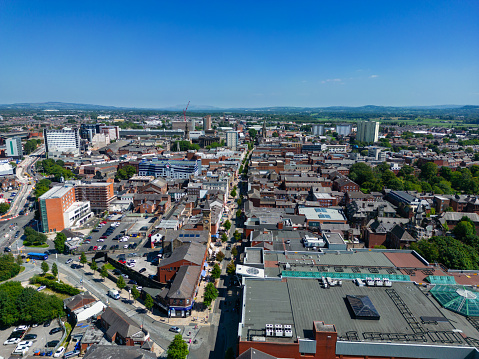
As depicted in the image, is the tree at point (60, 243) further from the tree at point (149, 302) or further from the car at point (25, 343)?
the tree at point (149, 302)

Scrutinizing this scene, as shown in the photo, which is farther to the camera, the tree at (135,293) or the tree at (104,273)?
the tree at (104,273)

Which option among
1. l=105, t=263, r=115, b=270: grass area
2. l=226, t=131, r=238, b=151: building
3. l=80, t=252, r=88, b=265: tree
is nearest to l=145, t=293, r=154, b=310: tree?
l=105, t=263, r=115, b=270: grass area

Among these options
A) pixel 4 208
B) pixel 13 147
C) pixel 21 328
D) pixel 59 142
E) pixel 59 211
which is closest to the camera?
pixel 21 328

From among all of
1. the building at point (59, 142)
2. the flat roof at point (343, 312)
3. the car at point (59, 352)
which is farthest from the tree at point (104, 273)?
the building at point (59, 142)

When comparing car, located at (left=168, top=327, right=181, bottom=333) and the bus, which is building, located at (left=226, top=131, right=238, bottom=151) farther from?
car, located at (left=168, top=327, right=181, bottom=333)

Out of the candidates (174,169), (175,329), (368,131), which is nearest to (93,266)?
(175,329)

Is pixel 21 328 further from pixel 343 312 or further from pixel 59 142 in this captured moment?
pixel 59 142
